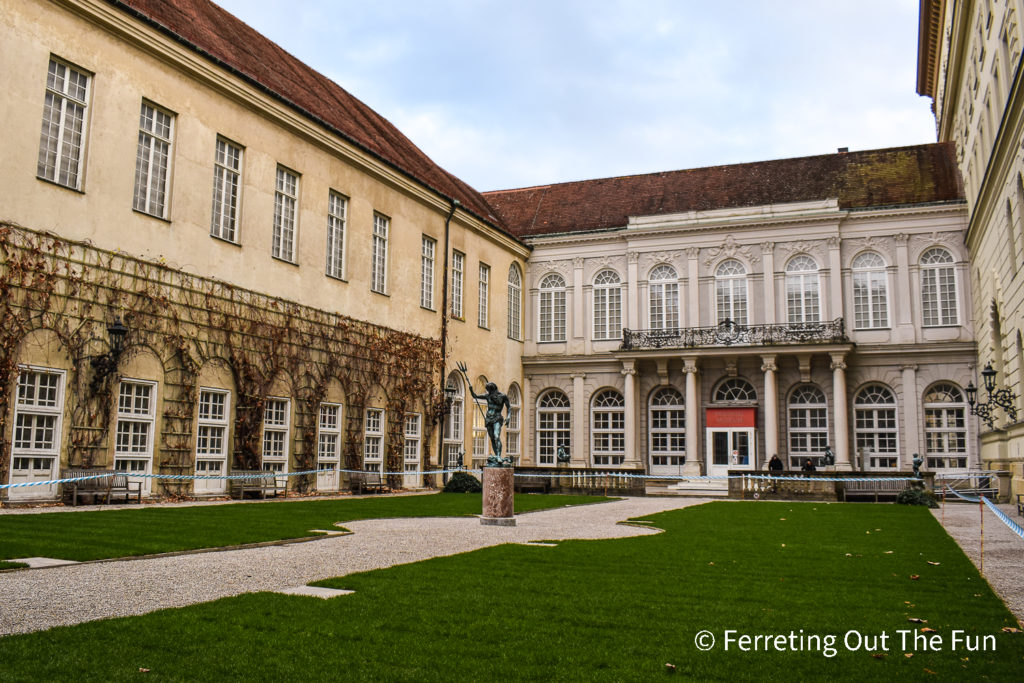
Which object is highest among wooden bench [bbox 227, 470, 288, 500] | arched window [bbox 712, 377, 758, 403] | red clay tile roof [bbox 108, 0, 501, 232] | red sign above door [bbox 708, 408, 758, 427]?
red clay tile roof [bbox 108, 0, 501, 232]

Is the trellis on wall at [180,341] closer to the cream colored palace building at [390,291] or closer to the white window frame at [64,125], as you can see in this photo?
the cream colored palace building at [390,291]

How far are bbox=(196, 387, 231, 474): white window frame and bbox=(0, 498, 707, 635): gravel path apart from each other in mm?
6933

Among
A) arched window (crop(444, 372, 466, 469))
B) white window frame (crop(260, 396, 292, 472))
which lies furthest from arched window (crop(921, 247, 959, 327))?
white window frame (crop(260, 396, 292, 472))

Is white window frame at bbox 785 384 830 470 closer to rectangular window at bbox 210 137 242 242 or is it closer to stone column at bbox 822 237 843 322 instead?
stone column at bbox 822 237 843 322

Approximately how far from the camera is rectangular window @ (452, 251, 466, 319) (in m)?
29.5

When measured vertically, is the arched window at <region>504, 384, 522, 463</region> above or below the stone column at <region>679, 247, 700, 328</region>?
below

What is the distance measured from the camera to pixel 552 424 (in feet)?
115

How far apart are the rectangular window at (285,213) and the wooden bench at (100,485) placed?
23.4 feet

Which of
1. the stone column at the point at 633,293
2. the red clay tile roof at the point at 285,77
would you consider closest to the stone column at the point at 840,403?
the stone column at the point at 633,293

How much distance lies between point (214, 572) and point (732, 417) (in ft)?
87.0

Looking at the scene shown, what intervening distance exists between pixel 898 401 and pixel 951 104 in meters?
11.3

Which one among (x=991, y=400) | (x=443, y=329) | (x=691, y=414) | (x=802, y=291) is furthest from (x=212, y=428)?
(x=802, y=291)

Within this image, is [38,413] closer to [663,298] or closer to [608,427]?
[608,427]

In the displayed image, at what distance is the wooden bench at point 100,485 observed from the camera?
15008 mm
